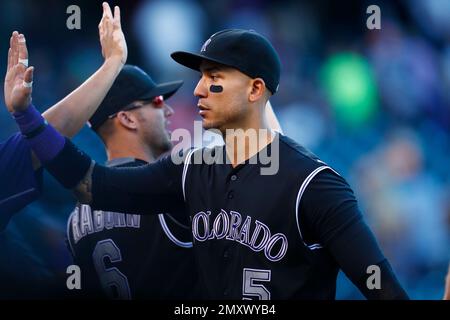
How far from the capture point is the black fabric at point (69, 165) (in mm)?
2631

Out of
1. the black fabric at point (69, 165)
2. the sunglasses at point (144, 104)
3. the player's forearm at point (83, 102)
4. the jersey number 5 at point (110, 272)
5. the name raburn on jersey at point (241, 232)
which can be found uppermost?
the player's forearm at point (83, 102)

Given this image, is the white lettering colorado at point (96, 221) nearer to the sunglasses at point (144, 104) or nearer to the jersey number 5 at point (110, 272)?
the jersey number 5 at point (110, 272)

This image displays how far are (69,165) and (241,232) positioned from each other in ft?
2.21

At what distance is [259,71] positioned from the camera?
2.71 m

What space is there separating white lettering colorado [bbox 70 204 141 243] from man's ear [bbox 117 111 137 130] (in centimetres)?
46

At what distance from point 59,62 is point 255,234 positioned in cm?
367

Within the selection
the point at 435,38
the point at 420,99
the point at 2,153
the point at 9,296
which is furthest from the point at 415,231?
the point at 2,153

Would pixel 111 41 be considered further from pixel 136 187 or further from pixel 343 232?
pixel 343 232

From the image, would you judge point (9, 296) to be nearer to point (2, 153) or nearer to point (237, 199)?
point (2, 153)

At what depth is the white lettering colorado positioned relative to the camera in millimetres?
3250

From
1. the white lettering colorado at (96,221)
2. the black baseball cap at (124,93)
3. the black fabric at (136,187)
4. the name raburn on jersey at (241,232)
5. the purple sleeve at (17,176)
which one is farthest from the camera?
the black baseball cap at (124,93)
